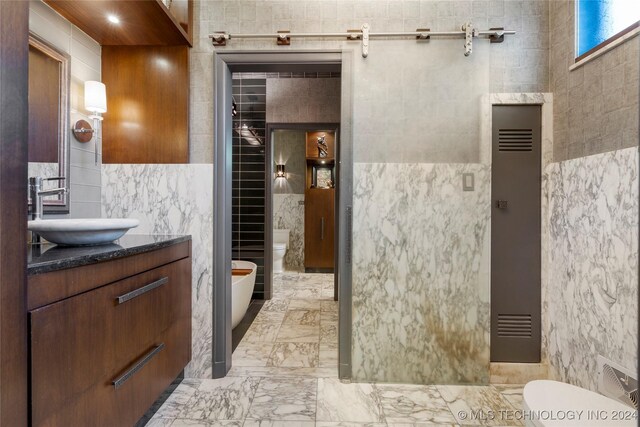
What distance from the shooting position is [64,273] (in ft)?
3.31

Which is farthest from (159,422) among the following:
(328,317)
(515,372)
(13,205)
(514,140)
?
(514,140)

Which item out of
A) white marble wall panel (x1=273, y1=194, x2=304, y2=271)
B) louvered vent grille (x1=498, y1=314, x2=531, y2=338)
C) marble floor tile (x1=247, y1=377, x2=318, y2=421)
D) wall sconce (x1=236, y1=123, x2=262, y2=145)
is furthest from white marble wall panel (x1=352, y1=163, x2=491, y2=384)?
white marble wall panel (x1=273, y1=194, x2=304, y2=271)

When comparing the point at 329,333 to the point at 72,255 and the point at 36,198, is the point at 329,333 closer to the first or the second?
the point at 72,255

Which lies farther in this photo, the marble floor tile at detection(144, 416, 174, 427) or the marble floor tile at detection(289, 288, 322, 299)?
the marble floor tile at detection(289, 288, 322, 299)

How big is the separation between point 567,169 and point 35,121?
2899mm

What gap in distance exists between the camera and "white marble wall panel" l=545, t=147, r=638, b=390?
4.59ft

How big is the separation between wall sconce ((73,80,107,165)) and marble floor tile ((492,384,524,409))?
2.94 meters

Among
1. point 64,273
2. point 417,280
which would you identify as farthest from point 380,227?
point 64,273

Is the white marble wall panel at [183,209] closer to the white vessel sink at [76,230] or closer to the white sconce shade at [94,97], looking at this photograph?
the white sconce shade at [94,97]

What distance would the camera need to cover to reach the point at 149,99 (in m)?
1.98

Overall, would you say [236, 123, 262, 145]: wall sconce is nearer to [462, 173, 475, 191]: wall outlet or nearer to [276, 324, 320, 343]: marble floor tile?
[276, 324, 320, 343]: marble floor tile

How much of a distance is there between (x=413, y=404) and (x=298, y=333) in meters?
1.20

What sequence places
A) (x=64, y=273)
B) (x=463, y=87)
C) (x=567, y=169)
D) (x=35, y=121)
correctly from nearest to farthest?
(x=64, y=273) → (x=35, y=121) → (x=567, y=169) → (x=463, y=87)

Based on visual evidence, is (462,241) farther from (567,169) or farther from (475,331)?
(567,169)
